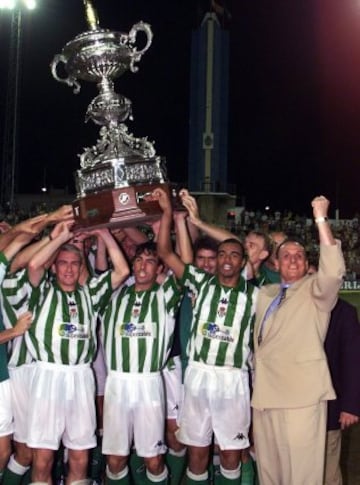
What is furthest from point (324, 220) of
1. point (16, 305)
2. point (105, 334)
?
point (16, 305)

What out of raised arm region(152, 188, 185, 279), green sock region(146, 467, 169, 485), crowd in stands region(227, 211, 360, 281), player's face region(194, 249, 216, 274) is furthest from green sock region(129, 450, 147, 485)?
crowd in stands region(227, 211, 360, 281)

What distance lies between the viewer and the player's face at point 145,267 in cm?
394

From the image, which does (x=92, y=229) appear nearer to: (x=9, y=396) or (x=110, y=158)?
(x=110, y=158)

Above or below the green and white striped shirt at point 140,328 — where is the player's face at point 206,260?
above

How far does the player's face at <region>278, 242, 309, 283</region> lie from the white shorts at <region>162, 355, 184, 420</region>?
125 centimetres

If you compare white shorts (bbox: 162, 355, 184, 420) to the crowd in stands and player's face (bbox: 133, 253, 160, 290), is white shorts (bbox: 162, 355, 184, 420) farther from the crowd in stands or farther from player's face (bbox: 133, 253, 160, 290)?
the crowd in stands

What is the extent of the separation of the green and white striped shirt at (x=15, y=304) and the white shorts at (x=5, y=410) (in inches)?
14.8

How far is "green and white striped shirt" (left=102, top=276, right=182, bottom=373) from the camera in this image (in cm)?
383

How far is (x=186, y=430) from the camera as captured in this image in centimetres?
378

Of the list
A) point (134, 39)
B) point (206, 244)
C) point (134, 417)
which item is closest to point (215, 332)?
point (134, 417)

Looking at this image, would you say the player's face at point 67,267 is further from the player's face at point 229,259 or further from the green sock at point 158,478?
the green sock at point 158,478

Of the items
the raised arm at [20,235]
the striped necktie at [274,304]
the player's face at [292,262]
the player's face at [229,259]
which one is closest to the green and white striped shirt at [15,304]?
the raised arm at [20,235]

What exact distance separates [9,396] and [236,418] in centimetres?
139

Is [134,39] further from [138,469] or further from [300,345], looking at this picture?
[138,469]
